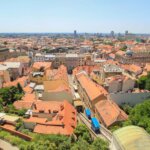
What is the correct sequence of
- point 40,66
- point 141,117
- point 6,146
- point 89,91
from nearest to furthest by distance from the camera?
1. point 6,146
2. point 141,117
3. point 89,91
4. point 40,66

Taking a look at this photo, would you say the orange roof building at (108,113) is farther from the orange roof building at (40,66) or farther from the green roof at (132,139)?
the orange roof building at (40,66)

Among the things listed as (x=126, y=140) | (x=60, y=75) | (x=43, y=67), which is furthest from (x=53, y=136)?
(x=43, y=67)

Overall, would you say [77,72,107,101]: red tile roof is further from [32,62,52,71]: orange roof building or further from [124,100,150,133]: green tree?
[32,62,52,71]: orange roof building

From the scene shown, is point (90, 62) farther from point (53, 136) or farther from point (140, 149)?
point (140, 149)

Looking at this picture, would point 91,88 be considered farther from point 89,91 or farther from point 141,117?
point 141,117

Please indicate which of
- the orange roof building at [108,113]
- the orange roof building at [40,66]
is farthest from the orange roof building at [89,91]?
the orange roof building at [40,66]

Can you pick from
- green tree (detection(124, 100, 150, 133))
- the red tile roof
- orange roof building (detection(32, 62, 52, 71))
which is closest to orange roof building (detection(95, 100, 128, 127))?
green tree (detection(124, 100, 150, 133))

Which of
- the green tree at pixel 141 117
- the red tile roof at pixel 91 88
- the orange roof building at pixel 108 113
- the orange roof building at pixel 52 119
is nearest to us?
the green tree at pixel 141 117

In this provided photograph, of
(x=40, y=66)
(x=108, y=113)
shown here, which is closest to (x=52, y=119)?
(x=108, y=113)
